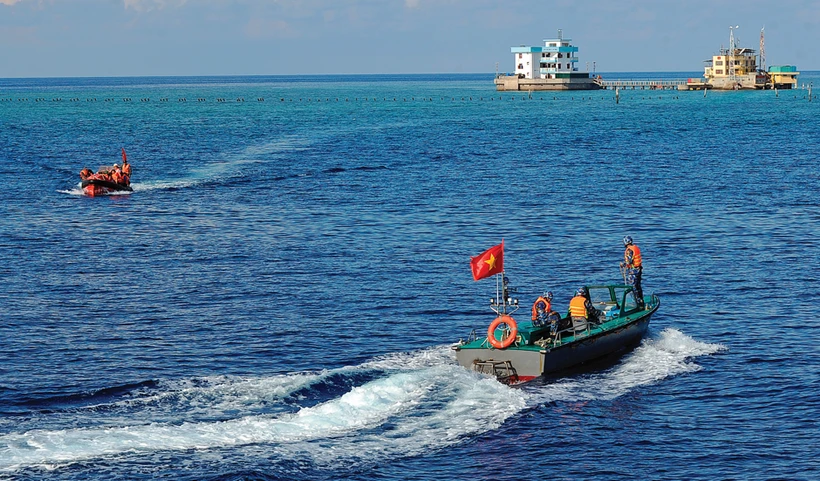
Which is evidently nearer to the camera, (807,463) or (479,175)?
(807,463)

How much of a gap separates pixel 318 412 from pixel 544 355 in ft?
25.4

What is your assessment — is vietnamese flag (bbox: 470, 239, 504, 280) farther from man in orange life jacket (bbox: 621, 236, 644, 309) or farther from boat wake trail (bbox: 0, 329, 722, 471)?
man in orange life jacket (bbox: 621, 236, 644, 309)

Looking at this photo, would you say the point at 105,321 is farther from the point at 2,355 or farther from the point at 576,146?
the point at 576,146

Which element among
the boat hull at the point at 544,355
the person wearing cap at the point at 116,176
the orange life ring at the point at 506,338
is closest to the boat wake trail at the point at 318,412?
the boat hull at the point at 544,355

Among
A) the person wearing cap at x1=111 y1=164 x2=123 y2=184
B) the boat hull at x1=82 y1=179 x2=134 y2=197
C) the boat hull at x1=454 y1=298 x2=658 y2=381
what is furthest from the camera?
the person wearing cap at x1=111 y1=164 x2=123 y2=184

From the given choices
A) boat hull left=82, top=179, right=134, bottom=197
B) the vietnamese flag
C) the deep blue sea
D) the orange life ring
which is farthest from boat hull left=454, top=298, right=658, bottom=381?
boat hull left=82, top=179, right=134, bottom=197

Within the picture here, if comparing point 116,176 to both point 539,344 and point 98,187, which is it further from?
point 539,344

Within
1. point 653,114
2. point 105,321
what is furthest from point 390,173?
point 653,114

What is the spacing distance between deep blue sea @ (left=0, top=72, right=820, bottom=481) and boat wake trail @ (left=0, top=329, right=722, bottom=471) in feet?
0.33

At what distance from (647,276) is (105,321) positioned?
944 inches

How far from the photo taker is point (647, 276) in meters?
49.3

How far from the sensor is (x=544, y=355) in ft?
112

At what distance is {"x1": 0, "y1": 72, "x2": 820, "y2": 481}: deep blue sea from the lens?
1118 inches

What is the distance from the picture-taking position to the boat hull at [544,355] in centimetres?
3431
